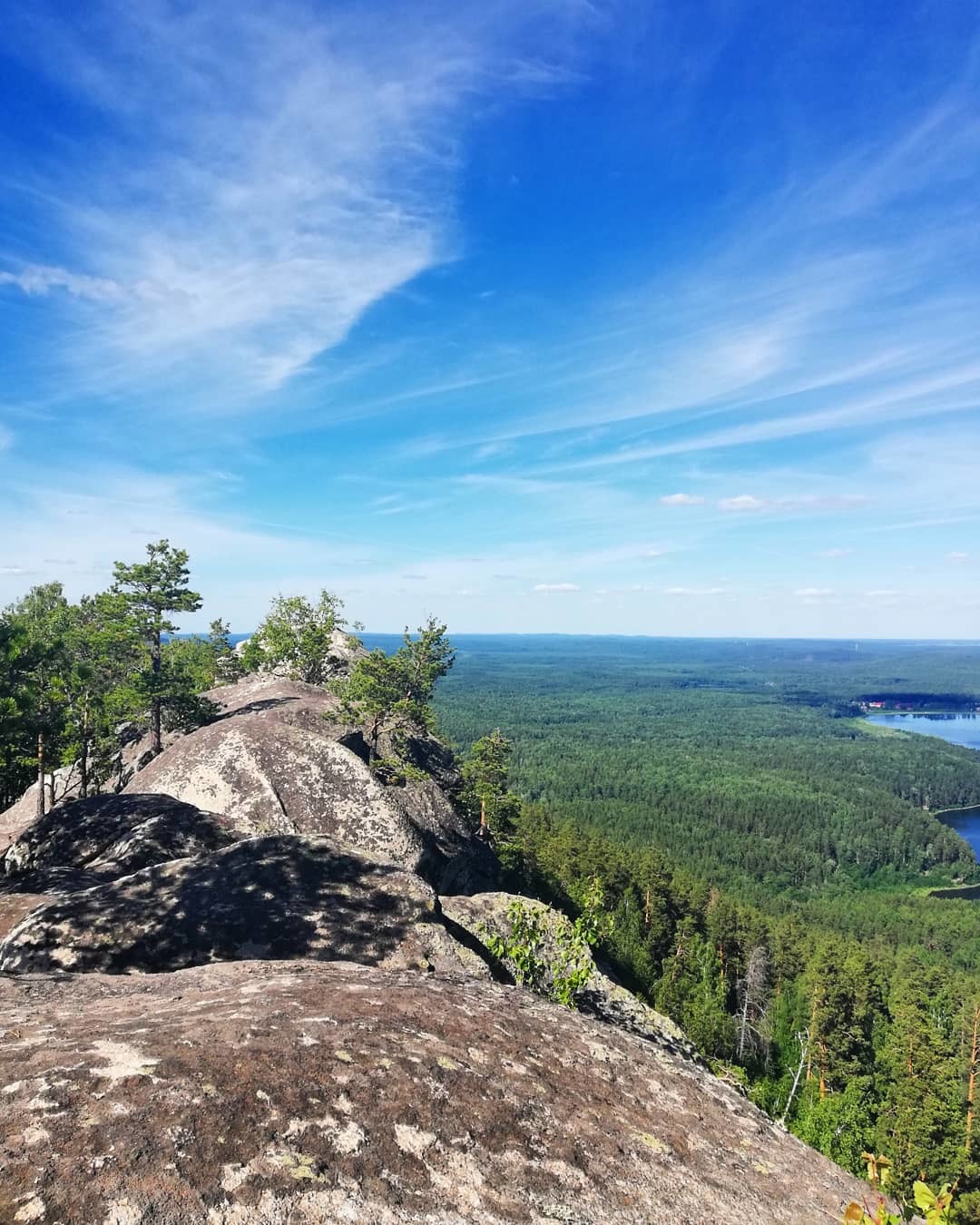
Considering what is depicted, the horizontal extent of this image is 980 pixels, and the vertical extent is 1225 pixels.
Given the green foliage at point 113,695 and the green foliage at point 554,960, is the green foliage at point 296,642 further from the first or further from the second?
the green foliage at point 554,960

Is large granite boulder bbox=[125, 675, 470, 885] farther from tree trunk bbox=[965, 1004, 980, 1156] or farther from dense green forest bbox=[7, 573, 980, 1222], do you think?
tree trunk bbox=[965, 1004, 980, 1156]

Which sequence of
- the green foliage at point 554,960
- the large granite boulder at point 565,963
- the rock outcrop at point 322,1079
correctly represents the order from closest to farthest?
the rock outcrop at point 322,1079 → the green foliage at point 554,960 → the large granite boulder at point 565,963

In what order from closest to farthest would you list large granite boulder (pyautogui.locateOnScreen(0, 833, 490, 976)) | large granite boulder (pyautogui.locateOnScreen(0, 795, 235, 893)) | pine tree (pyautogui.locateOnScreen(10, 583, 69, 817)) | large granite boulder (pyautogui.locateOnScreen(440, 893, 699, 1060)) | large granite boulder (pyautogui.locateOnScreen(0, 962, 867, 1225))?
large granite boulder (pyautogui.locateOnScreen(0, 962, 867, 1225))
large granite boulder (pyautogui.locateOnScreen(0, 833, 490, 976))
large granite boulder (pyautogui.locateOnScreen(440, 893, 699, 1060))
large granite boulder (pyautogui.locateOnScreen(0, 795, 235, 893))
pine tree (pyautogui.locateOnScreen(10, 583, 69, 817))

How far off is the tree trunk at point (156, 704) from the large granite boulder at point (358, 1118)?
21.9 meters

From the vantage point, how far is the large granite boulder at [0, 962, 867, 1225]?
140 inches

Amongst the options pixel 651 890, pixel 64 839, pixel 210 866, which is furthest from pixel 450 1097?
pixel 651 890

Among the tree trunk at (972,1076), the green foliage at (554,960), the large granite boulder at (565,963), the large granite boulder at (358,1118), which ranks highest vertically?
the large granite boulder at (358,1118)

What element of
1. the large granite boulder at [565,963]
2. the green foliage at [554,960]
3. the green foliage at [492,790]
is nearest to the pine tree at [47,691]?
the large granite boulder at [565,963]

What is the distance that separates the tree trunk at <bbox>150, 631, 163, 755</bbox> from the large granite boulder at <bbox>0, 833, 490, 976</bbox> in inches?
722

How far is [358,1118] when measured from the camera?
4.44 m

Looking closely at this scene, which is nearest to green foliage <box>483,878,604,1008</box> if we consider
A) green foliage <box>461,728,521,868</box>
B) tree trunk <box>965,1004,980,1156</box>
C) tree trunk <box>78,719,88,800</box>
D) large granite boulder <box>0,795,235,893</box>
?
large granite boulder <box>0,795,235,893</box>

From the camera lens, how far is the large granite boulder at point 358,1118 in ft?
11.7

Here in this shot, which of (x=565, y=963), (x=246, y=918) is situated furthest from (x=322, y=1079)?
(x=565, y=963)

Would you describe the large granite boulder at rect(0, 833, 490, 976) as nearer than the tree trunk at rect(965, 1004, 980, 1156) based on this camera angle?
Yes
